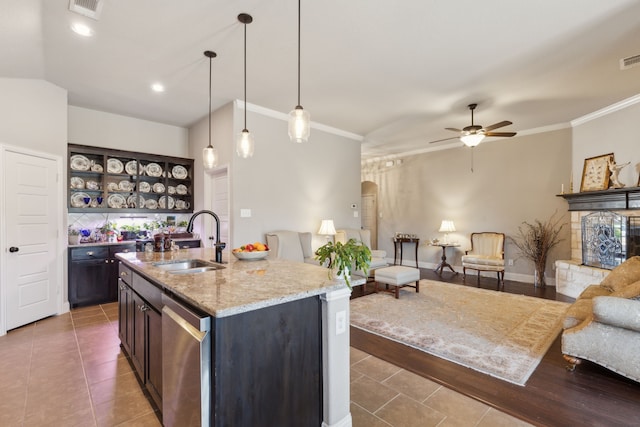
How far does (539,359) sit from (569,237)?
3830 millimetres

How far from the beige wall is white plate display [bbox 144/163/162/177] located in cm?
552

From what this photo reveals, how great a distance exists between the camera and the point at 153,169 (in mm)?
5238

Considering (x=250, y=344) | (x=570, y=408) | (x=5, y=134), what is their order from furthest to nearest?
1. (x=5, y=134)
2. (x=570, y=408)
3. (x=250, y=344)

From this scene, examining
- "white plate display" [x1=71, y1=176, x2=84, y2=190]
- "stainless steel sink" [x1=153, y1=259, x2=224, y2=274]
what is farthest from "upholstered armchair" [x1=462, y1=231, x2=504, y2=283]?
"white plate display" [x1=71, y1=176, x2=84, y2=190]

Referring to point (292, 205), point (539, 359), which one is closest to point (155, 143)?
point (292, 205)

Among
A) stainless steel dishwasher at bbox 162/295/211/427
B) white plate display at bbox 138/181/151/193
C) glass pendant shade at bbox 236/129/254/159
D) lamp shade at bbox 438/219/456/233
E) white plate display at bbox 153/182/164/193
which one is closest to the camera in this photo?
stainless steel dishwasher at bbox 162/295/211/427

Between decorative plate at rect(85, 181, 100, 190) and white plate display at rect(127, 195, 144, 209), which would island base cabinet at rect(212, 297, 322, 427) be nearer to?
white plate display at rect(127, 195, 144, 209)

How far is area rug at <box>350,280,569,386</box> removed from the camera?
2691 millimetres

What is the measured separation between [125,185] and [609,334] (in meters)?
6.30

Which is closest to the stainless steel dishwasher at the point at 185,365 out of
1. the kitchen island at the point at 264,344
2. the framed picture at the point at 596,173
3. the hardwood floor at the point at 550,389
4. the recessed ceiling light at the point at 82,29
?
the kitchen island at the point at 264,344

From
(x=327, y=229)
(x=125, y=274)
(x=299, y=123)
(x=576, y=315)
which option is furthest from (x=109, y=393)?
(x=576, y=315)

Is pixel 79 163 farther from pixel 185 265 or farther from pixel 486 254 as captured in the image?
pixel 486 254

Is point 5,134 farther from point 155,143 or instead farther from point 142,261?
point 142,261

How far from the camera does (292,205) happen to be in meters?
5.22
